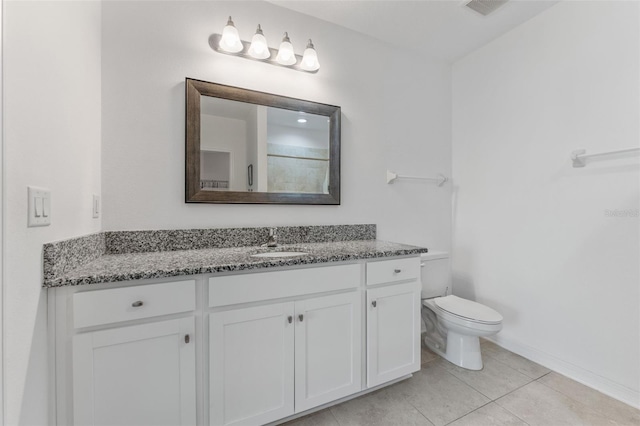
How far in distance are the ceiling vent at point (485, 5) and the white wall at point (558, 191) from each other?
1.24 feet

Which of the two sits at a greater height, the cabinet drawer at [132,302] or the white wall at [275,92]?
the white wall at [275,92]

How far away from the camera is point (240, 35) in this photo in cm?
173

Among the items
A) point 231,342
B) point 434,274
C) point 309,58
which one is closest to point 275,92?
point 309,58

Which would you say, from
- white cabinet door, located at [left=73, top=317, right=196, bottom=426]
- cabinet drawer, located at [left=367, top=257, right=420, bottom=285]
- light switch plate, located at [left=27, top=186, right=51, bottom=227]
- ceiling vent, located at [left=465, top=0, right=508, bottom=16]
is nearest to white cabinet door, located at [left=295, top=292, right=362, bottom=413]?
cabinet drawer, located at [left=367, top=257, right=420, bottom=285]

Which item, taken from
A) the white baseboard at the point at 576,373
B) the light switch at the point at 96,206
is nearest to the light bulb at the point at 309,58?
the light switch at the point at 96,206

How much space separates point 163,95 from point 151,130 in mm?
210

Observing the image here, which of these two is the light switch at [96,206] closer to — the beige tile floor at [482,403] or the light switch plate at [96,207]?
the light switch plate at [96,207]

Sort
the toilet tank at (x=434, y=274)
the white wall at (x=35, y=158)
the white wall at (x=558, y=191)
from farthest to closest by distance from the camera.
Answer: the toilet tank at (x=434, y=274)
the white wall at (x=558, y=191)
the white wall at (x=35, y=158)

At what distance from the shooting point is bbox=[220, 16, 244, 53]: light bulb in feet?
5.19

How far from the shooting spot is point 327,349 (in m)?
1.39

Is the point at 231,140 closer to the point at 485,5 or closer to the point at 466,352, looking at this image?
the point at 485,5

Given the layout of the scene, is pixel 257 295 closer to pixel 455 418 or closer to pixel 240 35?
pixel 455 418

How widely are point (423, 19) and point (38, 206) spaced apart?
2383mm

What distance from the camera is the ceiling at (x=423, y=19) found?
1.82 metres
